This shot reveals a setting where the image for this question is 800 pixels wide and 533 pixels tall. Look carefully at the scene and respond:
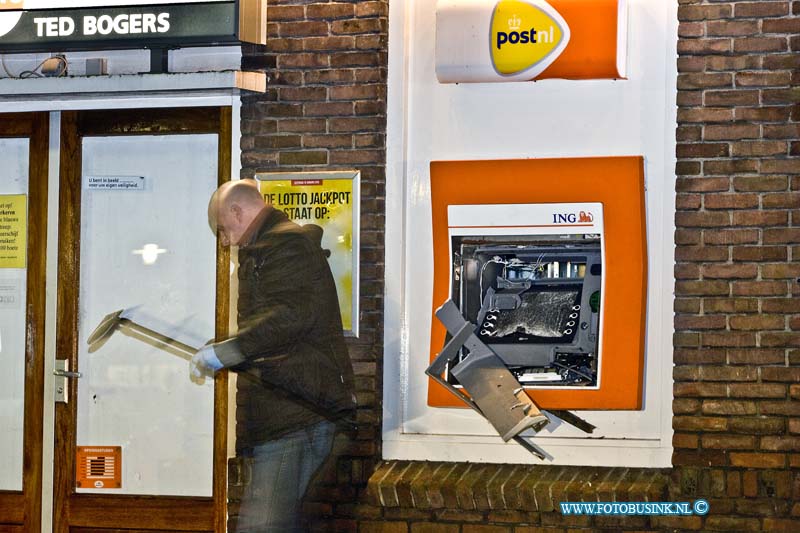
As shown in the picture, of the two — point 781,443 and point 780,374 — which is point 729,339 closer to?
point 780,374

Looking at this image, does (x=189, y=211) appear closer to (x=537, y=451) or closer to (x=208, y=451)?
(x=208, y=451)

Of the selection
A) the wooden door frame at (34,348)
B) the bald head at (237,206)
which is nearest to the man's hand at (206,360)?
the bald head at (237,206)

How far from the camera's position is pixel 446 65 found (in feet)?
20.7

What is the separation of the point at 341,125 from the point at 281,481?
78.7 inches

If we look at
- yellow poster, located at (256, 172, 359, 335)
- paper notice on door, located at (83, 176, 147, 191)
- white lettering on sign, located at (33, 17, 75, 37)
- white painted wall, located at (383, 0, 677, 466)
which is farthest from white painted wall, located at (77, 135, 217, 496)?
white painted wall, located at (383, 0, 677, 466)

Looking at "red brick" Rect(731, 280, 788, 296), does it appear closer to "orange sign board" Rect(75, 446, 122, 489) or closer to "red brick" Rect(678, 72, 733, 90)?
"red brick" Rect(678, 72, 733, 90)

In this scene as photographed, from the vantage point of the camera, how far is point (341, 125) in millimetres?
6520

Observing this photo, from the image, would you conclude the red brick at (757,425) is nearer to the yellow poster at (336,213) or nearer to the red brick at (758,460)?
the red brick at (758,460)

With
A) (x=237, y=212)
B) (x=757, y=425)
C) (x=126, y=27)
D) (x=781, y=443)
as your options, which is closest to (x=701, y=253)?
(x=757, y=425)

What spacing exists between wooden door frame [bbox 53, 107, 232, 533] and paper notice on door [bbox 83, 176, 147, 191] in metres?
0.07

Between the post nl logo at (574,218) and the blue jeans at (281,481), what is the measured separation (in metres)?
1.63

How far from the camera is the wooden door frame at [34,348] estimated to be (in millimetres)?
7062

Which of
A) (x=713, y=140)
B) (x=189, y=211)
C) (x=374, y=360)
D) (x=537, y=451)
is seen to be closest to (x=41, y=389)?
(x=189, y=211)

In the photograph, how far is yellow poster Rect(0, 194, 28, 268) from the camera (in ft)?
23.4
